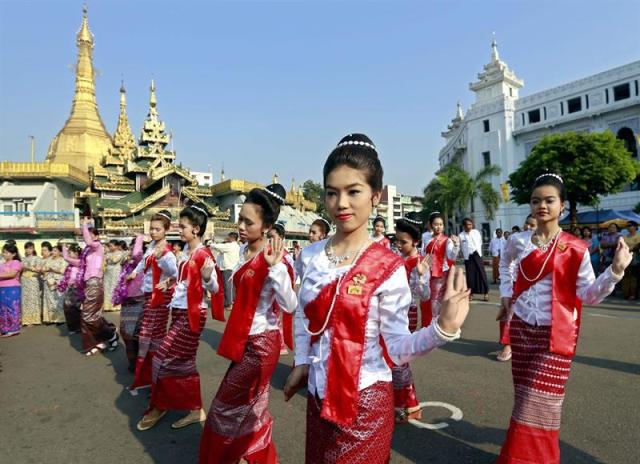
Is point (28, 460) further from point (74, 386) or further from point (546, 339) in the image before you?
point (546, 339)

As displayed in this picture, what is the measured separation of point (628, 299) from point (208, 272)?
1174 centimetres

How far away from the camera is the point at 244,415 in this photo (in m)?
2.75

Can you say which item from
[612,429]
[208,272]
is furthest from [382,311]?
[612,429]

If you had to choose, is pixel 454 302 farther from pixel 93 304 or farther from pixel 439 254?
pixel 93 304

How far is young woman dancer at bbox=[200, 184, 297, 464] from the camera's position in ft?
8.87

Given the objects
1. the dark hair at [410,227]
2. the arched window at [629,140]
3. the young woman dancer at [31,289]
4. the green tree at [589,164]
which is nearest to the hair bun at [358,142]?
the dark hair at [410,227]

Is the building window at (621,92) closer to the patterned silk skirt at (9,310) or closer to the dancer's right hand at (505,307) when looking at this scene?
the dancer's right hand at (505,307)

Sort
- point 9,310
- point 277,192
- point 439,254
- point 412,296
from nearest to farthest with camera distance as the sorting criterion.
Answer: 1. point 277,192
2. point 412,296
3. point 439,254
4. point 9,310

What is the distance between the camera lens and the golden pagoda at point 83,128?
37875 mm

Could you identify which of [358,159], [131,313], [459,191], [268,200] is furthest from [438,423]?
[459,191]

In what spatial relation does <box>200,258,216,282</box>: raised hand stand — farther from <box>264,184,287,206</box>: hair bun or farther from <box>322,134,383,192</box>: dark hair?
<box>322,134,383,192</box>: dark hair

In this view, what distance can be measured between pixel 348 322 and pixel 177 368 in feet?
8.27

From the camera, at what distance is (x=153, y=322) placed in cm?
441

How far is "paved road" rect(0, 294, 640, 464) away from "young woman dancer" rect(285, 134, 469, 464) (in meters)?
1.68
